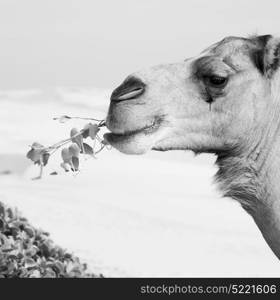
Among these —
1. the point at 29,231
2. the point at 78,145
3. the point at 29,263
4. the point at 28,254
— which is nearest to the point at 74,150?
the point at 78,145

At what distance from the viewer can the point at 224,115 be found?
5023 mm

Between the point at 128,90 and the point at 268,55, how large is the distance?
89cm

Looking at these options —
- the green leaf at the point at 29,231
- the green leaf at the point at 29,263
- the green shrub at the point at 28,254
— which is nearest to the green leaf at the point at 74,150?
the green shrub at the point at 28,254

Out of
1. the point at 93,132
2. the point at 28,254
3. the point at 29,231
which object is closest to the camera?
the point at 93,132

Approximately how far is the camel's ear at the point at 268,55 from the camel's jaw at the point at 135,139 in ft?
2.46

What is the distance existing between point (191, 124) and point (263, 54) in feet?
1.98

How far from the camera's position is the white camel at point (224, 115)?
4.84 metres

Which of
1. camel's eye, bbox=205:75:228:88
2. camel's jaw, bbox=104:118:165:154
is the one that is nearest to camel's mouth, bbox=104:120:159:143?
camel's jaw, bbox=104:118:165:154

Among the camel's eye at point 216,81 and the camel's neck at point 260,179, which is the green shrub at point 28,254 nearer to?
the camel's neck at point 260,179

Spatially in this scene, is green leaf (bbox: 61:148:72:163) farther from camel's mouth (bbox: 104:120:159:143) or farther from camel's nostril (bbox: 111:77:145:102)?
camel's nostril (bbox: 111:77:145:102)

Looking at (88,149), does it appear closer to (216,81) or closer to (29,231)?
(216,81)
